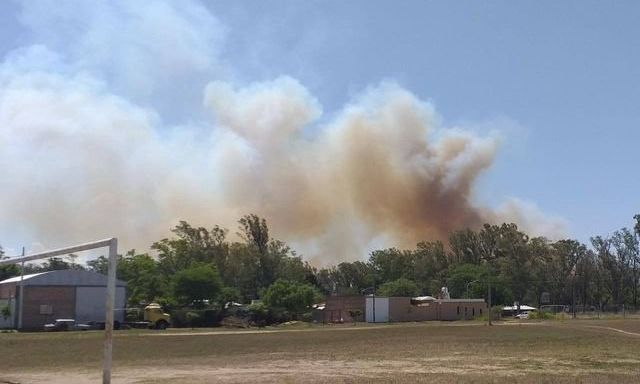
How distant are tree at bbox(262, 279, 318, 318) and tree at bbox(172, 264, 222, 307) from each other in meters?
9.98

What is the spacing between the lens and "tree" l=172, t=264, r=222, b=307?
367 feet

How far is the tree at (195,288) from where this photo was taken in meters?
112

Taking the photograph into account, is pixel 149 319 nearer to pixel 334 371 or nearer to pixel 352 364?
pixel 352 364

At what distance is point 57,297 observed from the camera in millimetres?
97875

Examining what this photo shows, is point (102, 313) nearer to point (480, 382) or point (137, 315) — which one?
point (137, 315)

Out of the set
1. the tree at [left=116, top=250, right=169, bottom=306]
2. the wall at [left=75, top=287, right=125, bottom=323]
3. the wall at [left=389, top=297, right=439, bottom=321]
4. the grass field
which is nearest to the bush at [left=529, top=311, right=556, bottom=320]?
the wall at [left=389, top=297, right=439, bottom=321]

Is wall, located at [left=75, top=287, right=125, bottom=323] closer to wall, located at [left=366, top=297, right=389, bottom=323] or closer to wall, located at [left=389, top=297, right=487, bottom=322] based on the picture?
wall, located at [left=366, top=297, right=389, bottom=323]

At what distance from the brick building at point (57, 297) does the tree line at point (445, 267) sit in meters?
31.1

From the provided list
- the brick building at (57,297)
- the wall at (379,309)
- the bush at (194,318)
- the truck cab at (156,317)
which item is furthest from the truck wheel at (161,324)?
the wall at (379,309)

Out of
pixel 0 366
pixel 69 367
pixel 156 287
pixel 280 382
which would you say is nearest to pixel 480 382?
pixel 280 382

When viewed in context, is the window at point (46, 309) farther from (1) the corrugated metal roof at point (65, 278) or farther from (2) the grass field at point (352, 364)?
(2) the grass field at point (352, 364)

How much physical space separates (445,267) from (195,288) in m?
92.2

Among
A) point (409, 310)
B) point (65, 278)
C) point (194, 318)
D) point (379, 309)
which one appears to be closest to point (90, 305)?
point (65, 278)

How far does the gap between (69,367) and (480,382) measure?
17.9 m
